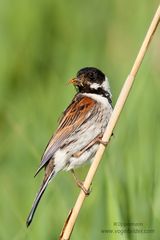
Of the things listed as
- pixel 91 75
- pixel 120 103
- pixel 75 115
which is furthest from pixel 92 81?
pixel 120 103

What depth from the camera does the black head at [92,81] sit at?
16.6ft

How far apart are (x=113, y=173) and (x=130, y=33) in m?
2.63

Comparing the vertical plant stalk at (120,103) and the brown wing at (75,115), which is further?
the brown wing at (75,115)

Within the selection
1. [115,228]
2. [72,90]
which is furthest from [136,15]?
[115,228]

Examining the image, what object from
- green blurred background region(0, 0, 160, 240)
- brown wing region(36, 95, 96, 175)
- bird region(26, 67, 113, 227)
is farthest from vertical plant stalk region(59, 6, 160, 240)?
brown wing region(36, 95, 96, 175)

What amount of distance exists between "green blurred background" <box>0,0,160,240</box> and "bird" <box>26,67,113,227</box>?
0.12 meters

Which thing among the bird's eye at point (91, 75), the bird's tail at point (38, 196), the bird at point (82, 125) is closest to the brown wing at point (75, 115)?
the bird at point (82, 125)

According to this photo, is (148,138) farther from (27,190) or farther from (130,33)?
(130,33)

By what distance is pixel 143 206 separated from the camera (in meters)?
4.15

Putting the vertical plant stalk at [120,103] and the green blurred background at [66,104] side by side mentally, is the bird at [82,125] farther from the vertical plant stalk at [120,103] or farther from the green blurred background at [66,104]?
the vertical plant stalk at [120,103]

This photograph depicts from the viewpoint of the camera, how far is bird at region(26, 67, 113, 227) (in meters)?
4.89

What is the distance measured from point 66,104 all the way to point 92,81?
0.63 metres

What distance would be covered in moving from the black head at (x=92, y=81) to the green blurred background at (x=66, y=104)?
7.6 inches

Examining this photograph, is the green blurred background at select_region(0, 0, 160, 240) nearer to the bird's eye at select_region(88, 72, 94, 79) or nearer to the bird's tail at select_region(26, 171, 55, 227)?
the bird's tail at select_region(26, 171, 55, 227)
